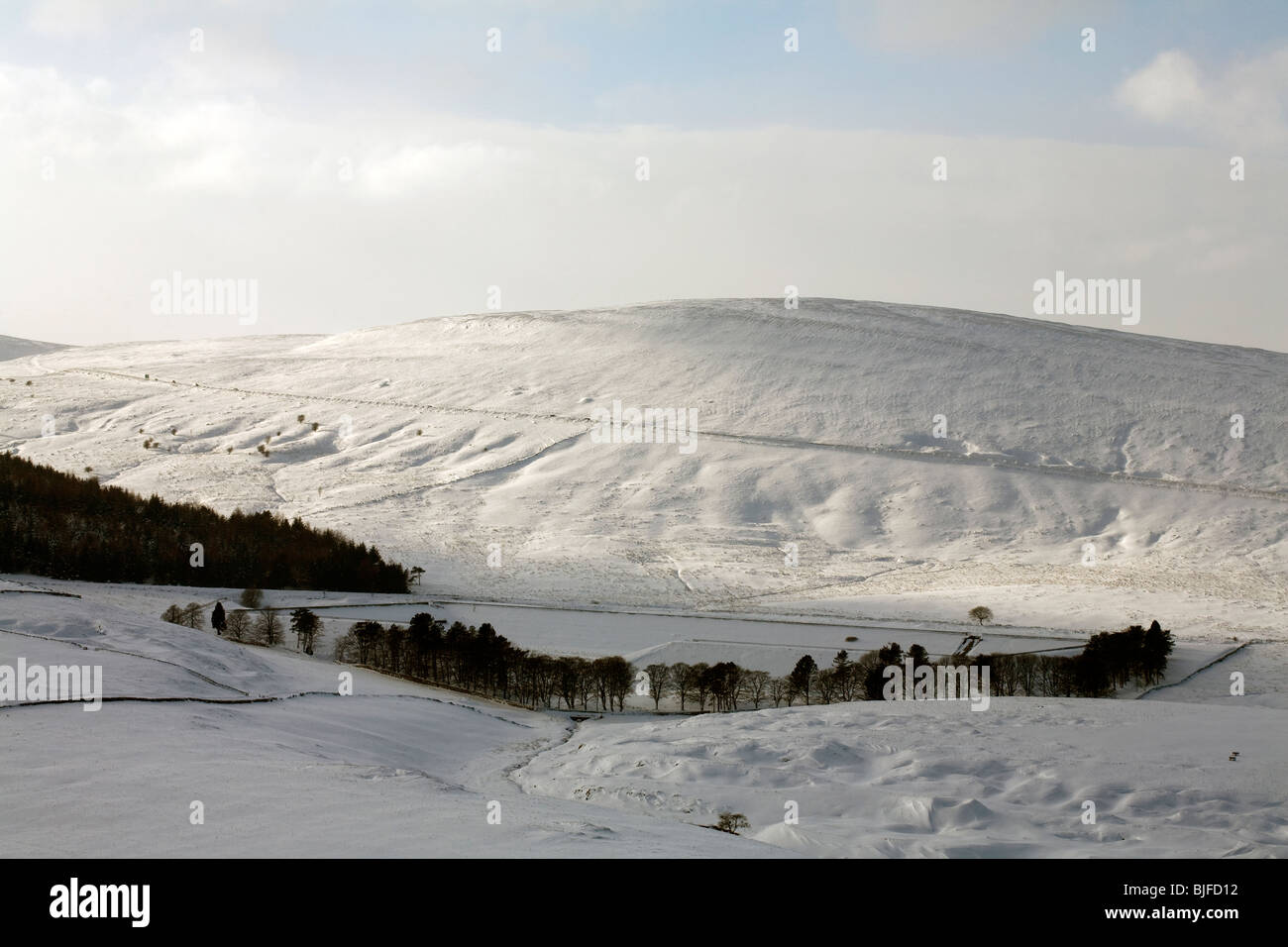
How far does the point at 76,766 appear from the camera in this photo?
13125mm

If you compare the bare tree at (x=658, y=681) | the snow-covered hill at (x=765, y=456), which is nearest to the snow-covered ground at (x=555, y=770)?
the bare tree at (x=658, y=681)

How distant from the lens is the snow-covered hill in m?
49.0

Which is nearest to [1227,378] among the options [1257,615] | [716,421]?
[716,421]

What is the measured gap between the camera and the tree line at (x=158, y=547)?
135ft

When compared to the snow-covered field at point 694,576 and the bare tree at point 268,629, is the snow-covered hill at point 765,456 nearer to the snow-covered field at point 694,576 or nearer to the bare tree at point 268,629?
the snow-covered field at point 694,576

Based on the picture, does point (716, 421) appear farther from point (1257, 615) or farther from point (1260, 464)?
point (1257, 615)

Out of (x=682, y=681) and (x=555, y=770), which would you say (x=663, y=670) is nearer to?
(x=682, y=681)

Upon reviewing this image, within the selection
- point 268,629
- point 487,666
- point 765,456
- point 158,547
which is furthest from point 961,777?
point 765,456

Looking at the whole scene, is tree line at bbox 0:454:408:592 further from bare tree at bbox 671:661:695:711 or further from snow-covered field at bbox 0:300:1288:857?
bare tree at bbox 671:661:695:711

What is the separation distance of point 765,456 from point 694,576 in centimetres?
1975

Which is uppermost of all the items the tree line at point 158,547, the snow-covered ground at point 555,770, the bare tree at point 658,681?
the tree line at point 158,547

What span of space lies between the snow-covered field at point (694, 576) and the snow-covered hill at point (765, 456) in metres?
0.33

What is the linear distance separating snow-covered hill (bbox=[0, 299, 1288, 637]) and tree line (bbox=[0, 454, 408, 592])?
4.41 meters
